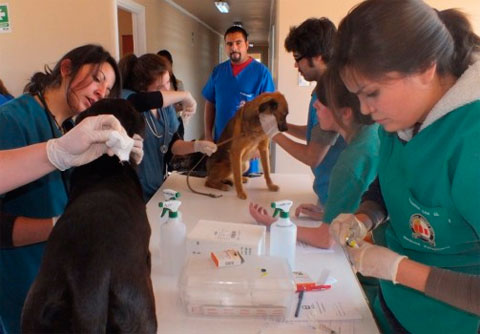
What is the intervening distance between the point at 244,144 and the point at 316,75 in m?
0.55

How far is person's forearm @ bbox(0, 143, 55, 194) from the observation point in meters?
0.88

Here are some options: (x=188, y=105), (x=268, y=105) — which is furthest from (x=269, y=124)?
(x=188, y=105)

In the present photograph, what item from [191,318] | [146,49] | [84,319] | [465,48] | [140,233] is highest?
[146,49]

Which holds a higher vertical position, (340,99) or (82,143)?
(340,99)

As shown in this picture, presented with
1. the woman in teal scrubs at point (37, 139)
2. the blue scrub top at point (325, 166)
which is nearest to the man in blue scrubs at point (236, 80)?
the blue scrub top at point (325, 166)

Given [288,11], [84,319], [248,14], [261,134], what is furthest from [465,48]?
[248,14]

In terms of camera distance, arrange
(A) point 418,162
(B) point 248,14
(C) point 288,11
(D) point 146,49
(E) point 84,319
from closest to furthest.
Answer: (E) point 84,319 → (A) point 418,162 → (C) point 288,11 → (D) point 146,49 → (B) point 248,14

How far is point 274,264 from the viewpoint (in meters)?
0.98

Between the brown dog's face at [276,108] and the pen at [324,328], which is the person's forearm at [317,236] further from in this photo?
the brown dog's face at [276,108]

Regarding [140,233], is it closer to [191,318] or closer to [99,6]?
[191,318]

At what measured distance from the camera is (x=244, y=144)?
2080mm

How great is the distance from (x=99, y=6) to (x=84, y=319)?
12.5 feet

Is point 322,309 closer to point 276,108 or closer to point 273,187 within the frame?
point 273,187

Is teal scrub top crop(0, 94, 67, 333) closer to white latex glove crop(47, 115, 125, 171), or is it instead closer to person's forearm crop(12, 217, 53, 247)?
person's forearm crop(12, 217, 53, 247)
